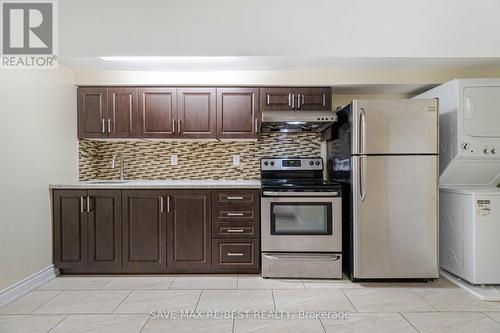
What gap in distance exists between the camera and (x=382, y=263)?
2.54 meters

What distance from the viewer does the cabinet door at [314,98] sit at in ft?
9.98

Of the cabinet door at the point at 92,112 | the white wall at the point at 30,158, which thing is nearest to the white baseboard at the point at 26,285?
the white wall at the point at 30,158

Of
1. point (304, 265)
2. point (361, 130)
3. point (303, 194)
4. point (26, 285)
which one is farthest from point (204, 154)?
point (26, 285)

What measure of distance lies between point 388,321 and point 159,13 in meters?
3.09

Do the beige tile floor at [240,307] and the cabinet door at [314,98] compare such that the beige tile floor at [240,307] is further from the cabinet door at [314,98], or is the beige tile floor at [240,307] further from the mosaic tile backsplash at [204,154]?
the cabinet door at [314,98]

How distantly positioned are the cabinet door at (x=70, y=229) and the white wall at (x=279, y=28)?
1.33 metres

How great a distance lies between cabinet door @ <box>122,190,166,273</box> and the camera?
2.74m

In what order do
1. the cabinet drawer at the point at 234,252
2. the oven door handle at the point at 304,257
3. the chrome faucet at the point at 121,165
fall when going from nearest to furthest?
the oven door handle at the point at 304,257
the cabinet drawer at the point at 234,252
the chrome faucet at the point at 121,165

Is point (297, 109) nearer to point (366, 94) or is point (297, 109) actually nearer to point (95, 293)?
point (366, 94)

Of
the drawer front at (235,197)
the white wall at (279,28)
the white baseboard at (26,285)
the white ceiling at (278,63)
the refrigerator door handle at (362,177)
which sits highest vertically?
the white wall at (279,28)

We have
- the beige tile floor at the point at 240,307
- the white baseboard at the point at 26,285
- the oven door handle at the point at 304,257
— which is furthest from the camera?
the oven door handle at the point at 304,257

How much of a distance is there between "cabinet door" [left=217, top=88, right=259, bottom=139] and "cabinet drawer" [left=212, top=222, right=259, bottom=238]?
945 mm

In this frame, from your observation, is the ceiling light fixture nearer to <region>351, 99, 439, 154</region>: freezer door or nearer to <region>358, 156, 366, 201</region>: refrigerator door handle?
<region>351, 99, 439, 154</region>: freezer door

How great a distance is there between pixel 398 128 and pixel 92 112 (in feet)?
9.89
